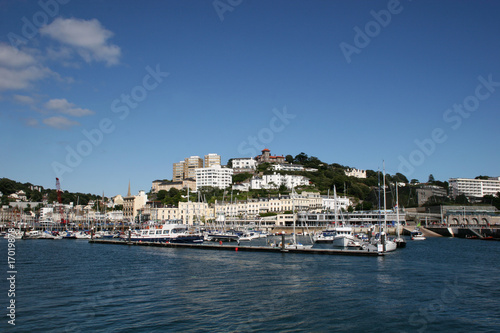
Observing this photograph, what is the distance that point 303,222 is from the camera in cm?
10744

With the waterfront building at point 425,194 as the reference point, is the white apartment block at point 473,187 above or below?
above

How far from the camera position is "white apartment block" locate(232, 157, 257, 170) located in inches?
6914

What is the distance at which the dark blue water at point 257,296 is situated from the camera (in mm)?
18609

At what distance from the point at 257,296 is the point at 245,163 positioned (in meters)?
154

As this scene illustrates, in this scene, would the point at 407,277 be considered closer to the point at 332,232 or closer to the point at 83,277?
the point at 83,277

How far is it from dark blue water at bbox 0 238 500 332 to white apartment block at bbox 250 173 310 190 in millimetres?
107694

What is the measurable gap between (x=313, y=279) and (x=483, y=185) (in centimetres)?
17715

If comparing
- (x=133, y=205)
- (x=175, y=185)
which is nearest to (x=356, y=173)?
(x=175, y=185)

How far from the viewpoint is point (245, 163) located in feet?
581

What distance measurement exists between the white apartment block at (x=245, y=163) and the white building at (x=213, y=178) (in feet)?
52.7

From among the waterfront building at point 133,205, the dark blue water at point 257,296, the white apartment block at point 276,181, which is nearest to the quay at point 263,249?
the dark blue water at point 257,296

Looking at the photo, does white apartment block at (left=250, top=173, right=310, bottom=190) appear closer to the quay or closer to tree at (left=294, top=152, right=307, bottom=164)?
tree at (left=294, top=152, right=307, bottom=164)

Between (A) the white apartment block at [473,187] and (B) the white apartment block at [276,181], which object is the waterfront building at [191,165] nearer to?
(B) the white apartment block at [276,181]

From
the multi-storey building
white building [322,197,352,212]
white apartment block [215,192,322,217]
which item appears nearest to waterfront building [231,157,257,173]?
the multi-storey building
